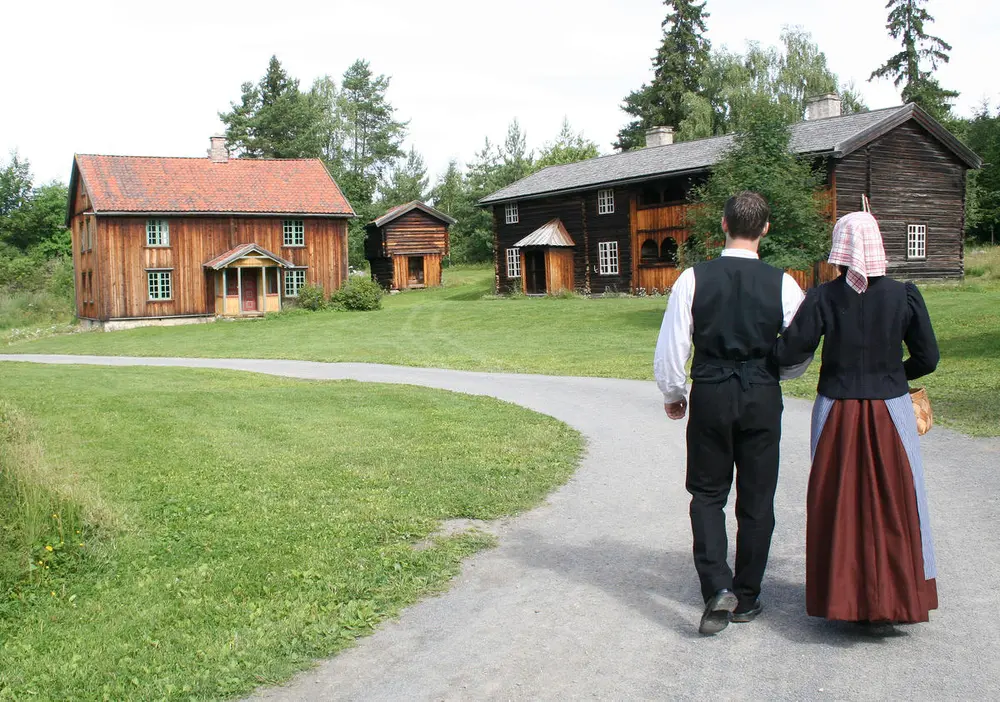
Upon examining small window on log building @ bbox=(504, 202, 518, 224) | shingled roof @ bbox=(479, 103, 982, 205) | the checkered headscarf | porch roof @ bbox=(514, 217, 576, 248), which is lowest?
the checkered headscarf

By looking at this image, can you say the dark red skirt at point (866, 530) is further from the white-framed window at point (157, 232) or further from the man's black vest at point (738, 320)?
the white-framed window at point (157, 232)

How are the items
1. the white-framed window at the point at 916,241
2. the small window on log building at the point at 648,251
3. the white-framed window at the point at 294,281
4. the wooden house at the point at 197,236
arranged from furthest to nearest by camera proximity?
the white-framed window at the point at 294,281
the wooden house at the point at 197,236
the small window on log building at the point at 648,251
the white-framed window at the point at 916,241

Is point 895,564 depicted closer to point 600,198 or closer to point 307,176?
point 600,198

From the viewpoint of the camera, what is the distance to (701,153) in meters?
38.2

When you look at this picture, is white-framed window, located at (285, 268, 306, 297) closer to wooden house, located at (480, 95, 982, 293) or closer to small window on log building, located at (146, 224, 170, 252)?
small window on log building, located at (146, 224, 170, 252)

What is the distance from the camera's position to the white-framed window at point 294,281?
151ft

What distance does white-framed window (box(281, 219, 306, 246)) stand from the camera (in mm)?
45938

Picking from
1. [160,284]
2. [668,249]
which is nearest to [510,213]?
[668,249]

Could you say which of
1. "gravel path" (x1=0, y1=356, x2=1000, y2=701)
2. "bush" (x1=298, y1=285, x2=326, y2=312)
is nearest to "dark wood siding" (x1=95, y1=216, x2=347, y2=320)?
"bush" (x1=298, y1=285, x2=326, y2=312)

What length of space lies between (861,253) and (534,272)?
1586 inches

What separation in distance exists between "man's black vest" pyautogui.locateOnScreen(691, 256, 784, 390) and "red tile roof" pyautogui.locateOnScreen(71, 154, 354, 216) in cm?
4071

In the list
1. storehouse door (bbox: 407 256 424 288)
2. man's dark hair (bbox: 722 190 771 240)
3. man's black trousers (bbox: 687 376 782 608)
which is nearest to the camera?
man's black trousers (bbox: 687 376 782 608)

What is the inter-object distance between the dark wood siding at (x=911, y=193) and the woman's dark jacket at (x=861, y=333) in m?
30.6

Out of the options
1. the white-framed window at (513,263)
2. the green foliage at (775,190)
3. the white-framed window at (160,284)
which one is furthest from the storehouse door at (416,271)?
the green foliage at (775,190)
